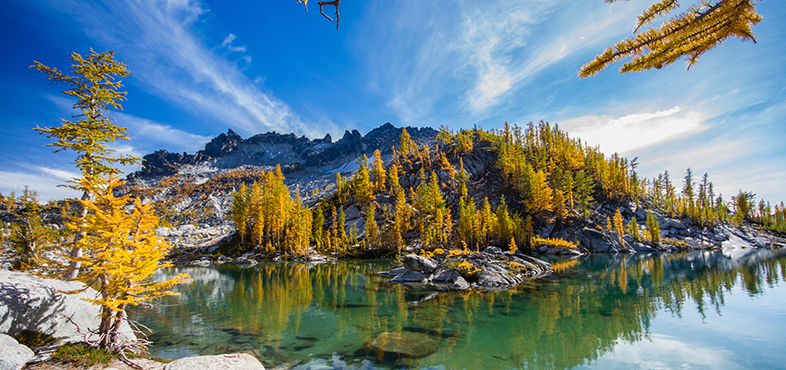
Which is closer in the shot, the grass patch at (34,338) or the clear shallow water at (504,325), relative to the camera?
→ the grass patch at (34,338)

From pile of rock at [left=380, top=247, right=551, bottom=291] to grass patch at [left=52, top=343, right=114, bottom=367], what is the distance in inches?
872

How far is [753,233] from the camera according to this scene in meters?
82.1

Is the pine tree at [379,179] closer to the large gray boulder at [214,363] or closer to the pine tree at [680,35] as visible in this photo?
the large gray boulder at [214,363]

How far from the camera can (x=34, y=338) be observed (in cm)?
856

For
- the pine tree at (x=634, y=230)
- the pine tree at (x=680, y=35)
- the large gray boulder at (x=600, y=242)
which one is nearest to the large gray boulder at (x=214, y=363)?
the pine tree at (x=680, y=35)

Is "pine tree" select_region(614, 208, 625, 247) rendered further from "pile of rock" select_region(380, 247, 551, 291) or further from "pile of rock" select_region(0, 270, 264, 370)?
"pile of rock" select_region(0, 270, 264, 370)

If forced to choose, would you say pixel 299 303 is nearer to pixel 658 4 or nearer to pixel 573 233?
pixel 658 4

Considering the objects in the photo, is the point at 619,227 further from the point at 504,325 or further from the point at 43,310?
the point at 43,310

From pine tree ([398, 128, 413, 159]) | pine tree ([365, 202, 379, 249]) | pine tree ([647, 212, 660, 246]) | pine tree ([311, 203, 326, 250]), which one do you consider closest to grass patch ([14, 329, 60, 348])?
pine tree ([365, 202, 379, 249])

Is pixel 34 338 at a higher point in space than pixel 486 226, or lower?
lower

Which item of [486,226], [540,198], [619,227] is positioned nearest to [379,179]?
[486,226]

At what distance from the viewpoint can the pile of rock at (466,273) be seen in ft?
88.0

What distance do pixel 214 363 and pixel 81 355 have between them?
418 centimetres

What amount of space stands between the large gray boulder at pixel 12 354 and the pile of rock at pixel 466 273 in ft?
77.7
